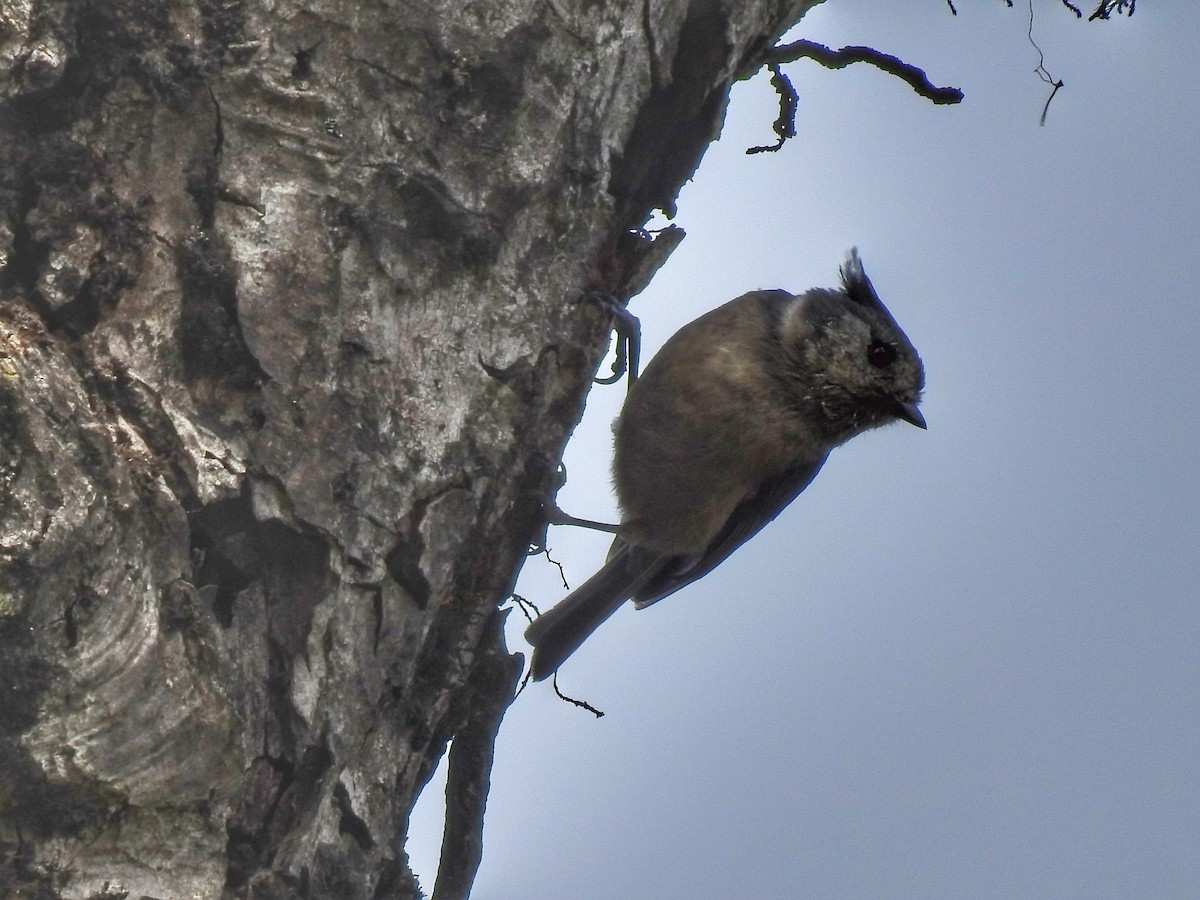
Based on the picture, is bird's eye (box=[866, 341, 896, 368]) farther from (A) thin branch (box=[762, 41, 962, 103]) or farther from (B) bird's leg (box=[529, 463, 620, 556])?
(B) bird's leg (box=[529, 463, 620, 556])

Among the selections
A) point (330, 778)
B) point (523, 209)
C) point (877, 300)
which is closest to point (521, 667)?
point (330, 778)

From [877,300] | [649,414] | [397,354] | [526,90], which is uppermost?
[877,300]

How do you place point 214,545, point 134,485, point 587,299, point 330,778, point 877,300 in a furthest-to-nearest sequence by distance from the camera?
point 877,300 < point 587,299 < point 330,778 < point 214,545 < point 134,485

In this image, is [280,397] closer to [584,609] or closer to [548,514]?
[548,514]

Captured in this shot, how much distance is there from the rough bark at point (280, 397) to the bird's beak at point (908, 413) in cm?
152

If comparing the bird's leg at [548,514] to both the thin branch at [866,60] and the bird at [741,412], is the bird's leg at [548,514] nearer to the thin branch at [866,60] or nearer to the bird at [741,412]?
the bird at [741,412]

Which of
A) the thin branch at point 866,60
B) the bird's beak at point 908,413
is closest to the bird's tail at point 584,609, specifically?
the bird's beak at point 908,413

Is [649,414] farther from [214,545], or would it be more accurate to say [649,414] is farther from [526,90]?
[214,545]

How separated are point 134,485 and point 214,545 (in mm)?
180

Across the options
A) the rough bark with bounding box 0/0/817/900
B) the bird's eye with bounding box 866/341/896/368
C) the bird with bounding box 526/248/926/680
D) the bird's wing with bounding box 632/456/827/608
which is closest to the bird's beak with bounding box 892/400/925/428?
the bird with bounding box 526/248/926/680

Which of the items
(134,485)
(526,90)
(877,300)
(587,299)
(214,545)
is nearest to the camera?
(134,485)

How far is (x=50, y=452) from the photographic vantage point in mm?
1570

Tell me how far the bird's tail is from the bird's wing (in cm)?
13

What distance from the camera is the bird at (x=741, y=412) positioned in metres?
3.48
